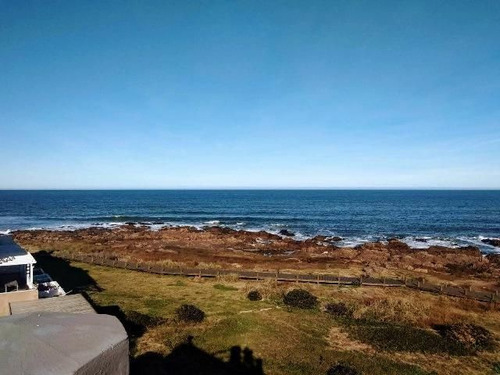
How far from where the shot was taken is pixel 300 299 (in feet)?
82.7

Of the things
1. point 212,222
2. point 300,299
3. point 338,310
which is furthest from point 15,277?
point 212,222

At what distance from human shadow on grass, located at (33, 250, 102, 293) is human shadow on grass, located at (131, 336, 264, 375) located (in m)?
11.8

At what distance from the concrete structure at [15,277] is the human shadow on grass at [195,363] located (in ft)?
23.3

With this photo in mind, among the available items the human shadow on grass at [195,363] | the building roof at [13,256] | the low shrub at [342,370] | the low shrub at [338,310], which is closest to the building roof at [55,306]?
the building roof at [13,256]

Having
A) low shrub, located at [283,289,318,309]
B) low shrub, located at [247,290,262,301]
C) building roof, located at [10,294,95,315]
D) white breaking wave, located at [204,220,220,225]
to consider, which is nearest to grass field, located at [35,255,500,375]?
low shrub, located at [247,290,262,301]

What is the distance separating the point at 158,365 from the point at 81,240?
45.0m

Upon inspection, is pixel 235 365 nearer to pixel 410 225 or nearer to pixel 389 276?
pixel 389 276

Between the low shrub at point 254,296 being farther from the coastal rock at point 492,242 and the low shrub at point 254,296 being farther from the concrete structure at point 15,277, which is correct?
the coastal rock at point 492,242

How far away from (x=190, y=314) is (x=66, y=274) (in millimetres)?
15558

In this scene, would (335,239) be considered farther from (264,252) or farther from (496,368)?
(496,368)

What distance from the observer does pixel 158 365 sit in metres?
16.5

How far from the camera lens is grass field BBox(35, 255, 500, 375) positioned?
684 inches

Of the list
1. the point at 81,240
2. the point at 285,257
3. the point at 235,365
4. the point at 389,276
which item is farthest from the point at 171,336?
the point at 81,240

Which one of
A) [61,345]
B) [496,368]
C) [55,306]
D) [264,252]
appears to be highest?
[61,345]
